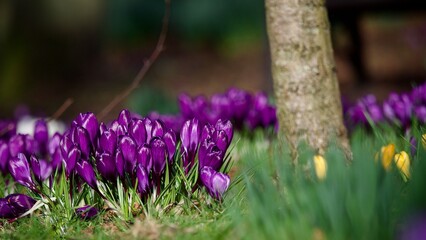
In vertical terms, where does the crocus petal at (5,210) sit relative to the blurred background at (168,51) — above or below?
above

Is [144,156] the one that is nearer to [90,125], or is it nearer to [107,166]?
[107,166]

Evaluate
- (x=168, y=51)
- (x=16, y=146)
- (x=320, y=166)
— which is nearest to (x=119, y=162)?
(x=320, y=166)

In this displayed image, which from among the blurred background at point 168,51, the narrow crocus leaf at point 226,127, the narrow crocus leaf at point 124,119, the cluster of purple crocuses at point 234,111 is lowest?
the blurred background at point 168,51

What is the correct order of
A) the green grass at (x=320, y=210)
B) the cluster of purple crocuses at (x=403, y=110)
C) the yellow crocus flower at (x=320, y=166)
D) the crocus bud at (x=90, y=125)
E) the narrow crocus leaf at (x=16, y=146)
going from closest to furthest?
the green grass at (x=320, y=210), the yellow crocus flower at (x=320, y=166), the crocus bud at (x=90, y=125), the narrow crocus leaf at (x=16, y=146), the cluster of purple crocuses at (x=403, y=110)

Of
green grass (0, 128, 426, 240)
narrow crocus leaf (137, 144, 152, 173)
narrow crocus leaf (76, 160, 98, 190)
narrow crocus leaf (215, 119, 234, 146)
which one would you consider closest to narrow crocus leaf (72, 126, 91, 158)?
narrow crocus leaf (76, 160, 98, 190)

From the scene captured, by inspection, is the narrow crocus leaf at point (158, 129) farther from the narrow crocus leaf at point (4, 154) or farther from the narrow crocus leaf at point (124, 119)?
the narrow crocus leaf at point (4, 154)

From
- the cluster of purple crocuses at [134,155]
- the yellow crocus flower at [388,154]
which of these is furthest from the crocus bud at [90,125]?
the yellow crocus flower at [388,154]

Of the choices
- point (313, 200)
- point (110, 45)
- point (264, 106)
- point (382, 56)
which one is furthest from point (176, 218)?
point (110, 45)

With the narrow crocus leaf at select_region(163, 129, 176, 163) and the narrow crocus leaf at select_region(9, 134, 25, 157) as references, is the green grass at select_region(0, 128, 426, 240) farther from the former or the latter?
the narrow crocus leaf at select_region(9, 134, 25, 157)
